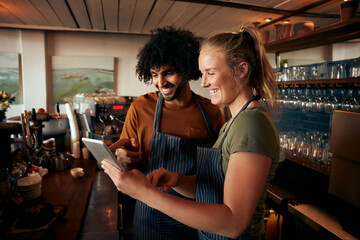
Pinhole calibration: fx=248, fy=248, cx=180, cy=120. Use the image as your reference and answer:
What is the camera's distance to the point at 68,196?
5.82 feet

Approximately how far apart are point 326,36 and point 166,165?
2290 mm

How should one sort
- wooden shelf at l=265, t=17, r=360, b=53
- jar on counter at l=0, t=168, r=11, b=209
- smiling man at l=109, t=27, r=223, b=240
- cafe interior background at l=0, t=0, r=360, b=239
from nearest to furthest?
jar on counter at l=0, t=168, r=11, b=209 < smiling man at l=109, t=27, r=223, b=240 < wooden shelf at l=265, t=17, r=360, b=53 < cafe interior background at l=0, t=0, r=360, b=239

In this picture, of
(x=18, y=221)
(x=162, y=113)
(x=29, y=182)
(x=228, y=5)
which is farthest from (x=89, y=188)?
(x=228, y=5)

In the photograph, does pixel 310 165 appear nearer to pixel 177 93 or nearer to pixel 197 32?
pixel 177 93

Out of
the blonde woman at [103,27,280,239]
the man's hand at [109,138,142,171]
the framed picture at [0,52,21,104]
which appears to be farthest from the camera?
the framed picture at [0,52,21,104]

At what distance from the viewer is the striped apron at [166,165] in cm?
149

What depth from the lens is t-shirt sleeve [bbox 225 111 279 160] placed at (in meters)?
0.77

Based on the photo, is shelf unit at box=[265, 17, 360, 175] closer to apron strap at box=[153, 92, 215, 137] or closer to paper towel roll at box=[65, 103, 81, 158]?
apron strap at box=[153, 92, 215, 137]

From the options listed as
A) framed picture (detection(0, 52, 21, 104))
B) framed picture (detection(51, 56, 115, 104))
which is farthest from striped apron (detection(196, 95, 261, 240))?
framed picture (detection(0, 52, 21, 104))

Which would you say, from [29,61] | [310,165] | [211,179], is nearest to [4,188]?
[211,179]

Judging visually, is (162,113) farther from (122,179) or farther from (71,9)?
(71,9)

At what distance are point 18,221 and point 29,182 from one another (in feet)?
1.22

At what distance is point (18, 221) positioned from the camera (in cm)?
131

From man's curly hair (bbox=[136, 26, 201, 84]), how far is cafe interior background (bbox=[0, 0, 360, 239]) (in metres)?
1.40
